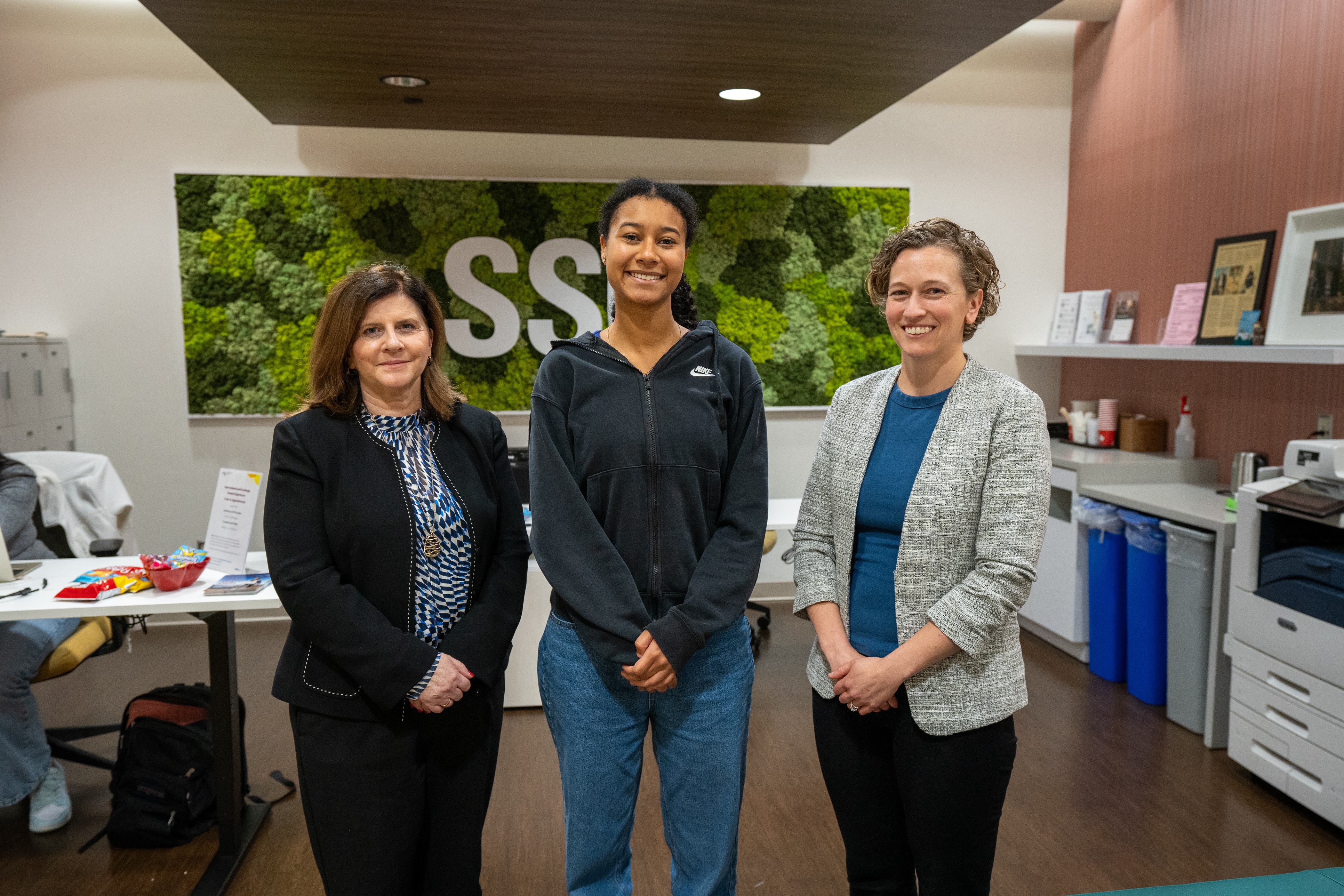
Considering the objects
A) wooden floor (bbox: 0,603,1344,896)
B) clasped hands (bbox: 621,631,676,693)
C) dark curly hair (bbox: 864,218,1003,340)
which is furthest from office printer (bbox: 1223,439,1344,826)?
clasped hands (bbox: 621,631,676,693)

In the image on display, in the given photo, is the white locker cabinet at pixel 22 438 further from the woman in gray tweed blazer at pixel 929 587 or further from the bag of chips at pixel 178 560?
the woman in gray tweed blazer at pixel 929 587

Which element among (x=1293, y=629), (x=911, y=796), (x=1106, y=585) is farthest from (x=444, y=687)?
(x=1106, y=585)

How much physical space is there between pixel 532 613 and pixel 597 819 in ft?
6.85

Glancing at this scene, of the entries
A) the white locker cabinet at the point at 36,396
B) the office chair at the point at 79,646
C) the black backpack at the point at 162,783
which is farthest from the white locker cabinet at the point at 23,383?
the black backpack at the point at 162,783

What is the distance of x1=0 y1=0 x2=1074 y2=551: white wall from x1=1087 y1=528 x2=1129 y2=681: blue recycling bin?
5.61 feet

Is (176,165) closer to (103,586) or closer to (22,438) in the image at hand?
(22,438)

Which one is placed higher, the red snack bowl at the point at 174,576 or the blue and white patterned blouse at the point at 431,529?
the blue and white patterned blouse at the point at 431,529

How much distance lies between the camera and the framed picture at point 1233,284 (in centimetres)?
375

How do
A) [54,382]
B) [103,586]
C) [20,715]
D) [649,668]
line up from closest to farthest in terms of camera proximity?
1. [649,668]
2. [103,586]
3. [20,715]
4. [54,382]

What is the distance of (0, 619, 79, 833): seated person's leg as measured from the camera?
259 cm

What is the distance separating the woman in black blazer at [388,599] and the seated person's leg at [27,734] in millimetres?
1586

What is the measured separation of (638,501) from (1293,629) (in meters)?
2.45

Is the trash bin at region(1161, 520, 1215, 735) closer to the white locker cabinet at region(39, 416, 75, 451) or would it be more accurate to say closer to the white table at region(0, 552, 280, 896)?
the white table at region(0, 552, 280, 896)

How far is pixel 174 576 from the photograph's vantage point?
2.46 metres
